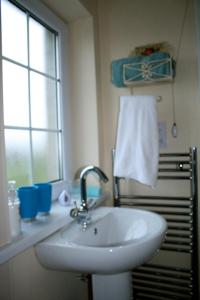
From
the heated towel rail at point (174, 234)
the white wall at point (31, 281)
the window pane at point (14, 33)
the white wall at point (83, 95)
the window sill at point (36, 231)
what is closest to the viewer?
the window sill at point (36, 231)

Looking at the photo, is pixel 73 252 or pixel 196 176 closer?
pixel 73 252

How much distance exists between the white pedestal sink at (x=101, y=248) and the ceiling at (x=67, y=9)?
3.85 feet

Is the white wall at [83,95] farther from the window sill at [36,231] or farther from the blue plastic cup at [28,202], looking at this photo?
the blue plastic cup at [28,202]

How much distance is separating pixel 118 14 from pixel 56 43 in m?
0.45

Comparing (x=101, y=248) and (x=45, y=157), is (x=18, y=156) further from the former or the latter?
(x=101, y=248)

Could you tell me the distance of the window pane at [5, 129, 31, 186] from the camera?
3.66ft

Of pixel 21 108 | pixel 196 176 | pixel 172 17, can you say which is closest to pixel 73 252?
pixel 21 108

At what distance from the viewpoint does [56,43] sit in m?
1.52

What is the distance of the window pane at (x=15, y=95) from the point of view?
111cm

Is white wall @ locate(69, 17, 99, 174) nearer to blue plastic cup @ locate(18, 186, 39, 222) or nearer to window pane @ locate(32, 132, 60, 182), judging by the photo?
window pane @ locate(32, 132, 60, 182)

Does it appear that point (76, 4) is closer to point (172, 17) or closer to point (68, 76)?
point (68, 76)

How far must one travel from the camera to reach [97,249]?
77 centimetres

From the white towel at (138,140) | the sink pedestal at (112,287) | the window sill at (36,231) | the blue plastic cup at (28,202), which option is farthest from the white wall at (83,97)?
the blue plastic cup at (28,202)


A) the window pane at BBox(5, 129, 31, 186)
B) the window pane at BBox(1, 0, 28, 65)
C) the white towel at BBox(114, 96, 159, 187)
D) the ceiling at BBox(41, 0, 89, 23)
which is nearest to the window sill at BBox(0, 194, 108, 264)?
the window pane at BBox(5, 129, 31, 186)
